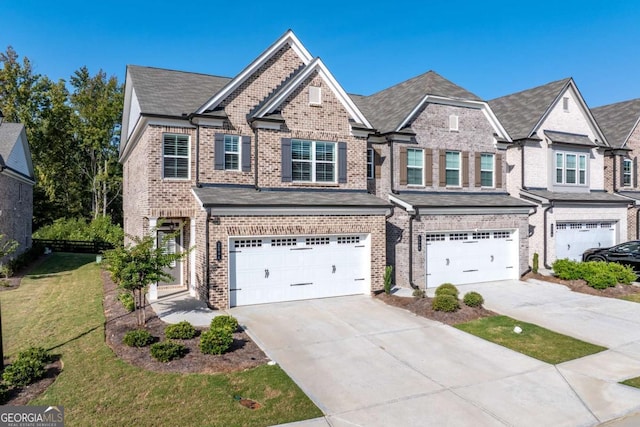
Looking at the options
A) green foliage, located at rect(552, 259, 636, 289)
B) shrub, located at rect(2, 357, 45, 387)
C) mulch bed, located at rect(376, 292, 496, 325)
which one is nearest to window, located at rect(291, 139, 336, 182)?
mulch bed, located at rect(376, 292, 496, 325)

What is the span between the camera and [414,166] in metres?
19.4

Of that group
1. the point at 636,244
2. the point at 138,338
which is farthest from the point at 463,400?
the point at 636,244

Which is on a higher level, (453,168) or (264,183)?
(453,168)

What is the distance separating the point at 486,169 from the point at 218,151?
13134 mm

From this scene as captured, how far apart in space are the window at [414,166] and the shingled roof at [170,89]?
30.1ft

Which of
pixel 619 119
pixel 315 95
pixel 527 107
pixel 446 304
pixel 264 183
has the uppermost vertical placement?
pixel 619 119

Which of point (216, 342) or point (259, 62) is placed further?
point (259, 62)

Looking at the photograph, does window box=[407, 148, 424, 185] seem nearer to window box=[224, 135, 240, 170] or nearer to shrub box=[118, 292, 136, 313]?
window box=[224, 135, 240, 170]

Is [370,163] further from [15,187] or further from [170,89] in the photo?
[15,187]

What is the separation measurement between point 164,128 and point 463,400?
12977 mm

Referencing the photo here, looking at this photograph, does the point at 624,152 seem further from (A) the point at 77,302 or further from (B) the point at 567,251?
(A) the point at 77,302

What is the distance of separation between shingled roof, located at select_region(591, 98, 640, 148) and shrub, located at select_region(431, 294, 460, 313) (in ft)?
67.6

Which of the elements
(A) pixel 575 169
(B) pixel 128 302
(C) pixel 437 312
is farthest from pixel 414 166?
(B) pixel 128 302

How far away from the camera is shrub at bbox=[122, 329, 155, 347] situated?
1017cm
